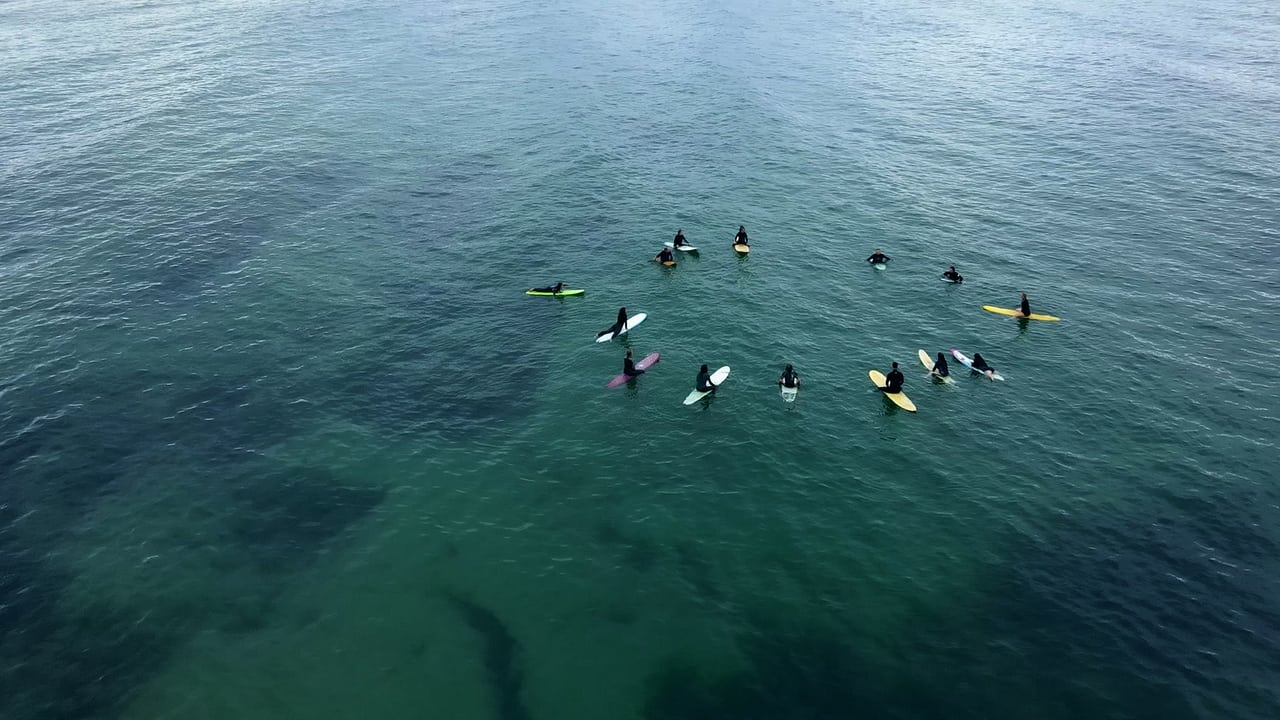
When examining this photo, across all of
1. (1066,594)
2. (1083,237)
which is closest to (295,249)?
(1066,594)

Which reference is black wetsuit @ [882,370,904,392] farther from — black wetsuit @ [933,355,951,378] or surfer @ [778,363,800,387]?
surfer @ [778,363,800,387]

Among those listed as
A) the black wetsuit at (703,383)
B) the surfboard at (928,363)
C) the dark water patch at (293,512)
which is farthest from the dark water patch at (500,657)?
the surfboard at (928,363)

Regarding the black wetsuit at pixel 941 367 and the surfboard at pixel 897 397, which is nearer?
the surfboard at pixel 897 397

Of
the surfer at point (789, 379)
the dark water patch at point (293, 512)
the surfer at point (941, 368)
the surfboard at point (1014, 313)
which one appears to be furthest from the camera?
the surfboard at point (1014, 313)

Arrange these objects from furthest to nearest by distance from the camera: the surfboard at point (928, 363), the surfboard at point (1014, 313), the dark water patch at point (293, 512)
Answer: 1. the surfboard at point (1014, 313)
2. the surfboard at point (928, 363)
3. the dark water patch at point (293, 512)

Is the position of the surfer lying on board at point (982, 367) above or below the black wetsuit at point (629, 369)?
above

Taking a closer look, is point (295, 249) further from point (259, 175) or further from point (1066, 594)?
point (1066, 594)

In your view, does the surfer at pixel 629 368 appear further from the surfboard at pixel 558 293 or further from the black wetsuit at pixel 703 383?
the surfboard at pixel 558 293
